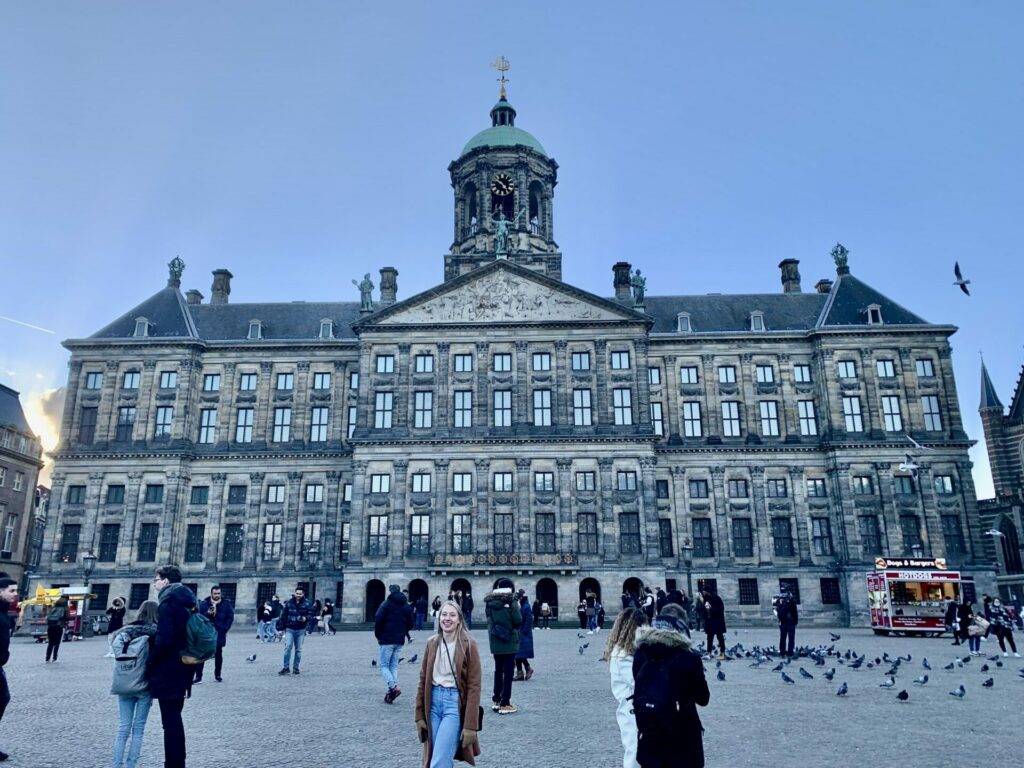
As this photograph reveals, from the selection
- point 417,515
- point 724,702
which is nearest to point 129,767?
point 724,702

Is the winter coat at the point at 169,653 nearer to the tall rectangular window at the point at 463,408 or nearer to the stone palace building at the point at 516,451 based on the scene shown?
the stone palace building at the point at 516,451

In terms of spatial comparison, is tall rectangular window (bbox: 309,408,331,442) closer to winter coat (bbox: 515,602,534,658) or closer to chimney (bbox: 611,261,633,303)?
chimney (bbox: 611,261,633,303)

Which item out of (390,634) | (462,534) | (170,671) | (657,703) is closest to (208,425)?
(462,534)

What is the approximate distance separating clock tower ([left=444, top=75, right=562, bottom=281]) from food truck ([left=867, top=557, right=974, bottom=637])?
3033 centimetres

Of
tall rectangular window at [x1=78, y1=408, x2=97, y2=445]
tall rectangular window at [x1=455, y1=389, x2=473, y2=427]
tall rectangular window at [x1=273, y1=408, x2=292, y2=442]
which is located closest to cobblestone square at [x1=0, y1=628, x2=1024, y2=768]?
tall rectangular window at [x1=455, y1=389, x2=473, y2=427]

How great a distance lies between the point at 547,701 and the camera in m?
14.8

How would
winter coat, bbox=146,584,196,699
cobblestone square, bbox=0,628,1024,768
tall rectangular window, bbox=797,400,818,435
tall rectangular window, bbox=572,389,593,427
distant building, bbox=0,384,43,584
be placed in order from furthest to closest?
distant building, bbox=0,384,43,584, tall rectangular window, bbox=797,400,818,435, tall rectangular window, bbox=572,389,593,427, cobblestone square, bbox=0,628,1024,768, winter coat, bbox=146,584,196,699

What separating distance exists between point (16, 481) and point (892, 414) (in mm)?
69882

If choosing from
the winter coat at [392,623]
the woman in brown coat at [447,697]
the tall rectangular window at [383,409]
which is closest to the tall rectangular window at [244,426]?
the tall rectangular window at [383,409]

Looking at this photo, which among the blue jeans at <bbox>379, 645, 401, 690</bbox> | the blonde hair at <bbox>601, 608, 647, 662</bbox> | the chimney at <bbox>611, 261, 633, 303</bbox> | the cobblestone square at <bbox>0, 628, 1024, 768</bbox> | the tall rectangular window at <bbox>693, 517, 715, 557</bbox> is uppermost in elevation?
the chimney at <bbox>611, 261, 633, 303</bbox>

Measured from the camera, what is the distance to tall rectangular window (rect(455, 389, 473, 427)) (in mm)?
49562

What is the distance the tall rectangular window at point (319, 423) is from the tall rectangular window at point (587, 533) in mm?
19330

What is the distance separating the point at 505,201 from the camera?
58531mm

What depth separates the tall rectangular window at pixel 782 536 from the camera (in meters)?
50.1
